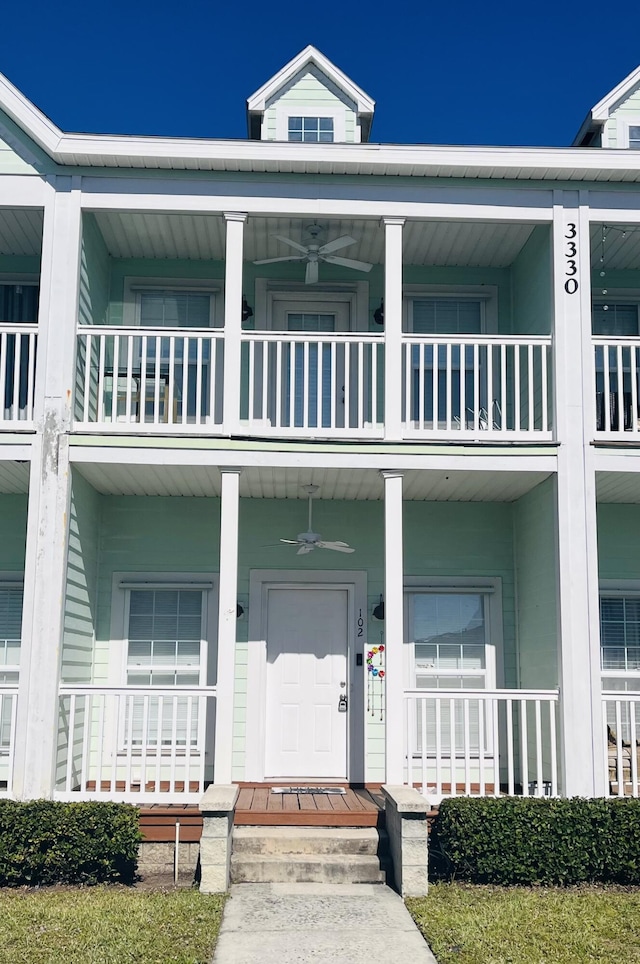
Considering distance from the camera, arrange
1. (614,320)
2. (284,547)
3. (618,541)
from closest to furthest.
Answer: (284,547) < (618,541) < (614,320)

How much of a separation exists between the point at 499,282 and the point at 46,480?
588 cm

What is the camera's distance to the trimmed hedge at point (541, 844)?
8.19 m

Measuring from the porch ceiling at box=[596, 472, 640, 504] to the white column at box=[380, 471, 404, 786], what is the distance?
2.16 m

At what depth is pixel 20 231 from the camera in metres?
10.8

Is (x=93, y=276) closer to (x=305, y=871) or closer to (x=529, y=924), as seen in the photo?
(x=305, y=871)

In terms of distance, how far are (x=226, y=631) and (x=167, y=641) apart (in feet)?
7.30

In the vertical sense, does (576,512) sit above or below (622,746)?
above

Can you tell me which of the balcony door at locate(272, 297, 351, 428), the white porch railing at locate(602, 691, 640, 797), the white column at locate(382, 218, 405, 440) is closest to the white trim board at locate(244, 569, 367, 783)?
the balcony door at locate(272, 297, 351, 428)

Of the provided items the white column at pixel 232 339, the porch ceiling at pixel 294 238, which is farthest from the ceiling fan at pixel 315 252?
the white column at pixel 232 339

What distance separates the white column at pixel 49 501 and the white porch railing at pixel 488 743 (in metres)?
3.38

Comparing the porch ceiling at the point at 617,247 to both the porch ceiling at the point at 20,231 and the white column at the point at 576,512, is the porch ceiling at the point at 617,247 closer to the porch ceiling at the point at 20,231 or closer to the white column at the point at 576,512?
the white column at the point at 576,512

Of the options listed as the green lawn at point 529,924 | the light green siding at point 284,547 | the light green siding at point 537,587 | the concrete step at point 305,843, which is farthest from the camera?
the light green siding at point 284,547

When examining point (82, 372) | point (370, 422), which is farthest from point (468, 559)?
point (82, 372)

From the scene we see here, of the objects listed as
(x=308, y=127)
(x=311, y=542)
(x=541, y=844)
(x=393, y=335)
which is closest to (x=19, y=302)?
(x=308, y=127)
